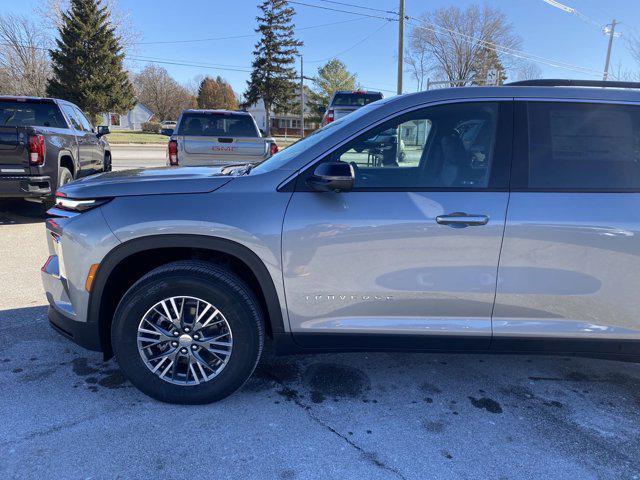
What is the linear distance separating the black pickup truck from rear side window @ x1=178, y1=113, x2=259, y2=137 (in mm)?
1868

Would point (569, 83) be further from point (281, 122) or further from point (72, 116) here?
point (281, 122)

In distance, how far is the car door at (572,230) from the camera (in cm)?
260

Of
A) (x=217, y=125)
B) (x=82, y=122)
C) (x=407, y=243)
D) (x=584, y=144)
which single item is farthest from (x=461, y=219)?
(x=82, y=122)

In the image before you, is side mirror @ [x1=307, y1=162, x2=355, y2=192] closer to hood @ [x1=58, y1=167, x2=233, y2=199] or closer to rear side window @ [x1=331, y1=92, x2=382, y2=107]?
hood @ [x1=58, y1=167, x2=233, y2=199]

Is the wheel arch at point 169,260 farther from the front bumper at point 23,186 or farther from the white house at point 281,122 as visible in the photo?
the white house at point 281,122

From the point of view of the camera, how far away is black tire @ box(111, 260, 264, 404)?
2.70m

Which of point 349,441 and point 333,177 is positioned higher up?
point 333,177

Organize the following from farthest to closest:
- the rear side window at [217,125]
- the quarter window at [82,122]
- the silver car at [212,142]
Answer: the quarter window at [82,122], the rear side window at [217,125], the silver car at [212,142]

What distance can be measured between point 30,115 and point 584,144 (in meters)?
8.26

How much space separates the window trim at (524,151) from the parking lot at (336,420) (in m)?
1.36

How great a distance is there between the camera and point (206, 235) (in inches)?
104

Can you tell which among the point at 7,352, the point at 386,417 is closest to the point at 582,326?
the point at 386,417

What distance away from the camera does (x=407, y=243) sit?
2617 mm

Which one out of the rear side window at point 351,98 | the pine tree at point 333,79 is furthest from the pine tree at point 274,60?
the rear side window at point 351,98
